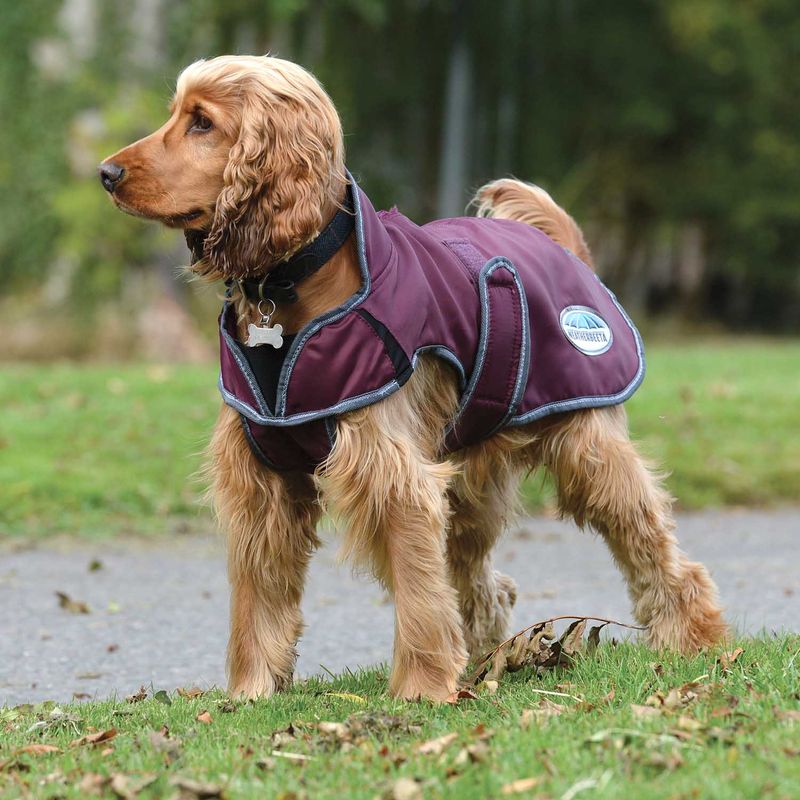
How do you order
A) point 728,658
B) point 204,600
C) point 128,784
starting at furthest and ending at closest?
point 204,600
point 728,658
point 128,784

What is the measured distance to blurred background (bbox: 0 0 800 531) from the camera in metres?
10.2

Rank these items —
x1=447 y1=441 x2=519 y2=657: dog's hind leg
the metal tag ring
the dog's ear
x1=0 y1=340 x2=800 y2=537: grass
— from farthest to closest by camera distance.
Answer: x1=0 y1=340 x2=800 y2=537: grass
x1=447 y1=441 x2=519 y2=657: dog's hind leg
the metal tag ring
the dog's ear

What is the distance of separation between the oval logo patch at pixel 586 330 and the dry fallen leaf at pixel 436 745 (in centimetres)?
178

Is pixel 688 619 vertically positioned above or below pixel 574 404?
below

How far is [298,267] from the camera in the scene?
4.19 m

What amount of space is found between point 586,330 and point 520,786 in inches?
86.9

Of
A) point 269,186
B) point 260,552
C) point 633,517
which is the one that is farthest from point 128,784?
point 633,517

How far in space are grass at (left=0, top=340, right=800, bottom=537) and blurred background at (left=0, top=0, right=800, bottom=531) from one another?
27 mm

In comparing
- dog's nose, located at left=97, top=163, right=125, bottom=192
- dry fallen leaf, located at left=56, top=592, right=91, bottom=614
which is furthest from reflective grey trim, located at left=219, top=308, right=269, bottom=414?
dry fallen leaf, located at left=56, top=592, right=91, bottom=614

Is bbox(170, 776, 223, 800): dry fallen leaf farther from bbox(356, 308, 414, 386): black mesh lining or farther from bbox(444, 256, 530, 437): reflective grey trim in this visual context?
bbox(444, 256, 530, 437): reflective grey trim

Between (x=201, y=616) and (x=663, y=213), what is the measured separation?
2673 cm

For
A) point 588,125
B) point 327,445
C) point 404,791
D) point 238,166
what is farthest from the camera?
point 588,125

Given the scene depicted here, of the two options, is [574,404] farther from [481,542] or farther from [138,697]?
[138,697]

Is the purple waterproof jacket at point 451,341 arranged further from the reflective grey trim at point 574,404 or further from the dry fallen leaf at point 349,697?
the dry fallen leaf at point 349,697
